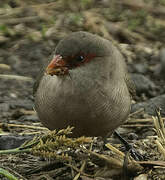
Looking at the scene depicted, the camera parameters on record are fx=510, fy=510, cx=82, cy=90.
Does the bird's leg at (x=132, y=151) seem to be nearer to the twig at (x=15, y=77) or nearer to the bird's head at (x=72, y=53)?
the bird's head at (x=72, y=53)

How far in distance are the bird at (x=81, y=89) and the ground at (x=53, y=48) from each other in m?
0.37

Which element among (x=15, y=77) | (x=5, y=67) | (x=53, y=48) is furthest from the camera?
(x=53, y=48)

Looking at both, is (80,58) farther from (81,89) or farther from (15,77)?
(15,77)

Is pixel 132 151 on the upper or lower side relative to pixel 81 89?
lower

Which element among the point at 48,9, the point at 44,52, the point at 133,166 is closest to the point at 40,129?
the point at 133,166

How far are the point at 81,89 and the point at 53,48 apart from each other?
145 inches

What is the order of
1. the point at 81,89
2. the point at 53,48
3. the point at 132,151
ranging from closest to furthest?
the point at 81,89 < the point at 132,151 < the point at 53,48

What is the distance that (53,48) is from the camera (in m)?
7.86

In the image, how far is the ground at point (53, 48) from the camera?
15.3 ft

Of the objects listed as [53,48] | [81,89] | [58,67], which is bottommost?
[53,48]

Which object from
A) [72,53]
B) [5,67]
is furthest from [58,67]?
[5,67]

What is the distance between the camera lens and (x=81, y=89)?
4.27m

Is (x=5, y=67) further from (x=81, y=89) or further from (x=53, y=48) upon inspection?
(x=81, y=89)

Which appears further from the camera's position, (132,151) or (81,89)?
(132,151)
